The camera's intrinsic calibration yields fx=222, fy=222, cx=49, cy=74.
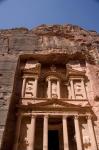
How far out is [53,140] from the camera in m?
12.6

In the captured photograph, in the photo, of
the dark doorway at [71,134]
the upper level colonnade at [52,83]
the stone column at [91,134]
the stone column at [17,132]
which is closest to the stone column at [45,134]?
the stone column at [17,132]

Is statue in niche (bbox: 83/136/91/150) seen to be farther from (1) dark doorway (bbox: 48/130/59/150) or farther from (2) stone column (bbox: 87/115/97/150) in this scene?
(1) dark doorway (bbox: 48/130/59/150)

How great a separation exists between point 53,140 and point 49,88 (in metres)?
3.22

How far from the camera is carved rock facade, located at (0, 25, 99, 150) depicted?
36.0 ft

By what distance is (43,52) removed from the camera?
16.3 m

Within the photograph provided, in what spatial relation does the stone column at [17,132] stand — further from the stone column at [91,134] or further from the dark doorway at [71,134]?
the stone column at [91,134]

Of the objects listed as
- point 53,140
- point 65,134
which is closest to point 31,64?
point 53,140

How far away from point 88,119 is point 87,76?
4.15 m

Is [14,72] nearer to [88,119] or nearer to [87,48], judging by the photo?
[88,119]

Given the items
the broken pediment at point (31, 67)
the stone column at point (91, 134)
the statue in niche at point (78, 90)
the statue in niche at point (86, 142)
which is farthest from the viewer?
the broken pediment at point (31, 67)

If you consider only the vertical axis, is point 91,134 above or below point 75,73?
below

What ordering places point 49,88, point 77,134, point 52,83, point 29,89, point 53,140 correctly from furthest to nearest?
point 52,83 → point 49,88 → point 29,89 → point 53,140 → point 77,134

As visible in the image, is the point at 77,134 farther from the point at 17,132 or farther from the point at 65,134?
the point at 17,132

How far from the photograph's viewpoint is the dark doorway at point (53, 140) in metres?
12.3
